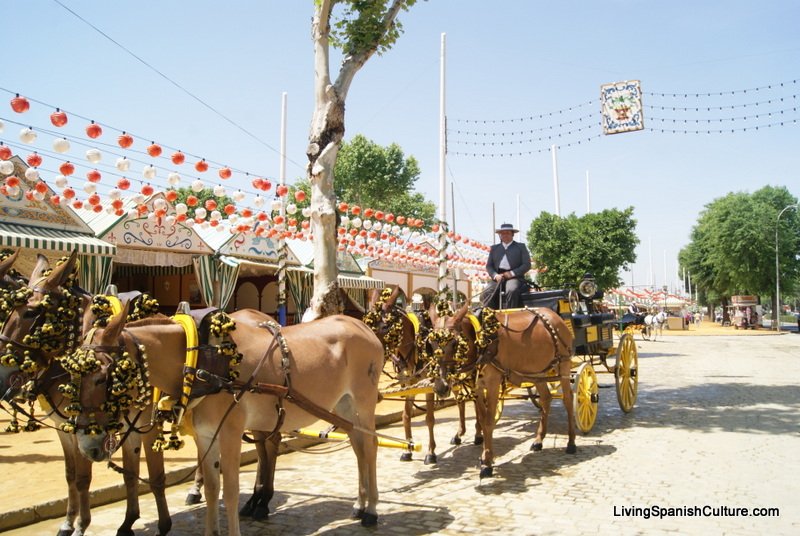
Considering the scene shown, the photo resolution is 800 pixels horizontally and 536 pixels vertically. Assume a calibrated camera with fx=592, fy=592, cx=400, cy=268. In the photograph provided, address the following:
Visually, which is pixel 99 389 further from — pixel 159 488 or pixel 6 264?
pixel 6 264

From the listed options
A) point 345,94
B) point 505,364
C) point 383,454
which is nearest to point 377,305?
point 505,364

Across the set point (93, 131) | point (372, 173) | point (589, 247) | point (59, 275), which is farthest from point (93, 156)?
point (372, 173)

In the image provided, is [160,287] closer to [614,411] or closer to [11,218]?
→ [11,218]

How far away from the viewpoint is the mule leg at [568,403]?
758 centimetres

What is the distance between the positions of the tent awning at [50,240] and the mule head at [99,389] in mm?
8415

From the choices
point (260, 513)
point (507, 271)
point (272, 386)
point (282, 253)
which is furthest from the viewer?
point (282, 253)

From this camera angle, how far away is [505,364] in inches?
283

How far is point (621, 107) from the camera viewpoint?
1462 cm

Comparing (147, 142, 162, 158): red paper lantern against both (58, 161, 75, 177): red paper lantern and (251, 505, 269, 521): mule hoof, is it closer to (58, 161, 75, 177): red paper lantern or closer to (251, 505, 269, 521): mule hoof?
(58, 161, 75, 177): red paper lantern

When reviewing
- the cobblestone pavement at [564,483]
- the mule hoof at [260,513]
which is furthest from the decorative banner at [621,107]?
the mule hoof at [260,513]

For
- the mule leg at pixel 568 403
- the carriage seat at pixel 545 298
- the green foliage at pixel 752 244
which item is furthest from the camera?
the green foliage at pixel 752 244

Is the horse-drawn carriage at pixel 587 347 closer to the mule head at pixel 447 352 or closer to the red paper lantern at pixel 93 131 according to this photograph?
the mule head at pixel 447 352

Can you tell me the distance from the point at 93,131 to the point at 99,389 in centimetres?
642

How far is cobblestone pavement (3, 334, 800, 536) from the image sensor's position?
4.98m
